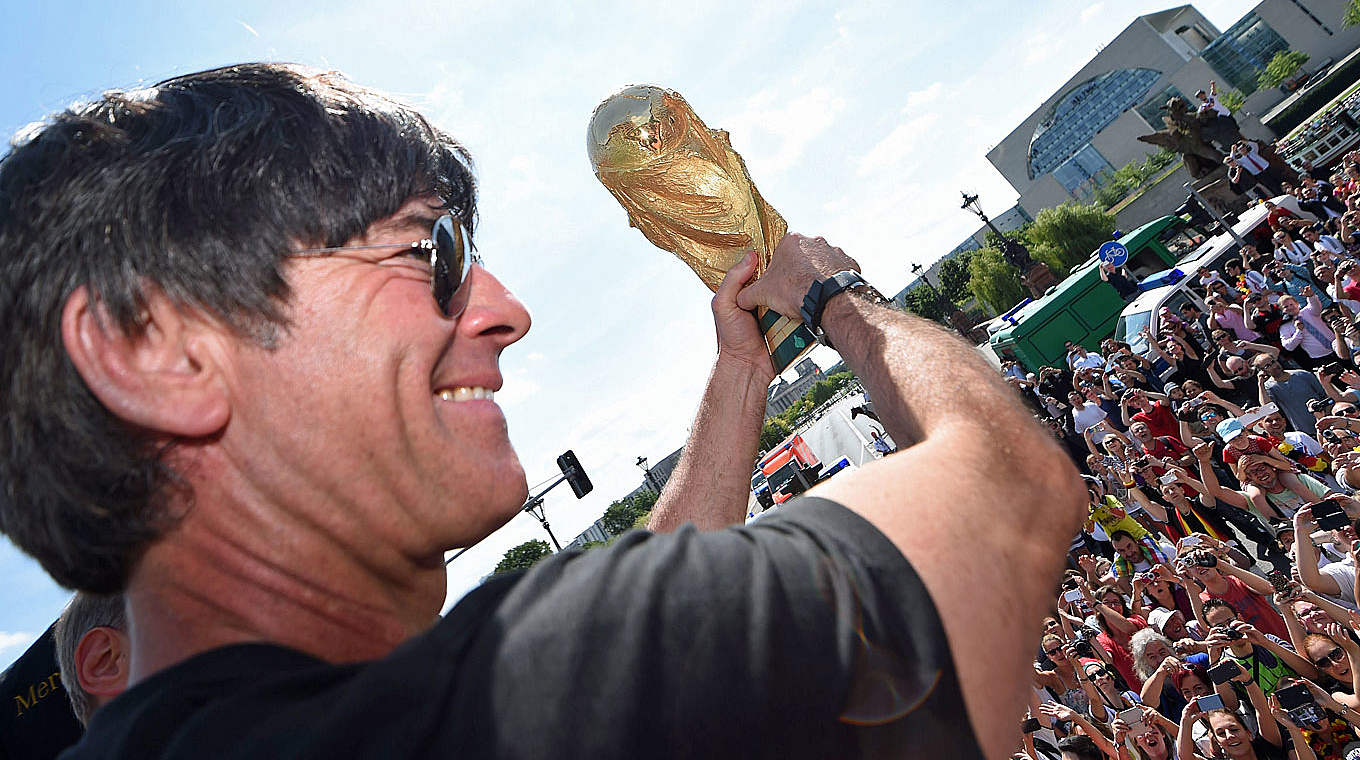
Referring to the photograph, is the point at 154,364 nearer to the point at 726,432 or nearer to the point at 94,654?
the point at 726,432

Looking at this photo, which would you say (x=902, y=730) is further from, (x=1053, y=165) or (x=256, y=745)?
(x=1053, y=165)

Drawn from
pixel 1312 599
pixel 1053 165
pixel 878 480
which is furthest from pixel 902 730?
pixel 1053 165

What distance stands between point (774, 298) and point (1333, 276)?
12501 mm

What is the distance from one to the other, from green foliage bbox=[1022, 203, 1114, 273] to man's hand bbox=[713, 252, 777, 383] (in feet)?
232

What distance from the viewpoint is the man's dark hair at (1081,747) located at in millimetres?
5301

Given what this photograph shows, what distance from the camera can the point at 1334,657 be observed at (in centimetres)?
468

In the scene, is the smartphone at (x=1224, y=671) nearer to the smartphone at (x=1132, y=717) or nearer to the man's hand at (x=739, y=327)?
the smartphone at (x=1132, y=717)

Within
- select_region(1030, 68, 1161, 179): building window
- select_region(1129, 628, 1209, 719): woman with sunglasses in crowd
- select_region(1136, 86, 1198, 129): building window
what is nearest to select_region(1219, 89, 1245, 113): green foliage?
select_region(1136, 86, 1198, 129): building window

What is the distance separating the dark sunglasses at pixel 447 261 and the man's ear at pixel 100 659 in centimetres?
190

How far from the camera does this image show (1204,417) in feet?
30.1

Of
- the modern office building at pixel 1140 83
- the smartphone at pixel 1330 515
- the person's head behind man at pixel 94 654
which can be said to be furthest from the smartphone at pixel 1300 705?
the modern office building at pixel 1140 83

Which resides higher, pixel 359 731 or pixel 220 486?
pixel 220 486

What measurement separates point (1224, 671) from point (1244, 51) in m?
95.6

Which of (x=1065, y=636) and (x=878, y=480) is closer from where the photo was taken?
(x=878, y=480)
